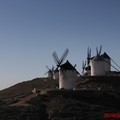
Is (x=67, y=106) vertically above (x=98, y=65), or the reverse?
(x=98, y=65)

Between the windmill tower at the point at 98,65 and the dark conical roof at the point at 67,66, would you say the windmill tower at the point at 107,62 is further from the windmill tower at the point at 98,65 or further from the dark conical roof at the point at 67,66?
the dark conical roof at the point at 67,66

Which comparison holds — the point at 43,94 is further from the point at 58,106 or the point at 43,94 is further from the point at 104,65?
the point at 104,65

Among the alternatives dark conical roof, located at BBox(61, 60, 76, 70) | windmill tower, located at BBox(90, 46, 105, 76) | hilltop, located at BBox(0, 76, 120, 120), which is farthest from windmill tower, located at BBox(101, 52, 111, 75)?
dark conical roof, located at BBox(61, 60, 76, 70)

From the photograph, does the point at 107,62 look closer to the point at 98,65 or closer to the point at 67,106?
the point at 98,65

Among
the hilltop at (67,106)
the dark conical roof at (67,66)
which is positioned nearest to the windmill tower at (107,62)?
the hilltop at (67,106)

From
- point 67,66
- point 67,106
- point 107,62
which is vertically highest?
point 107,62

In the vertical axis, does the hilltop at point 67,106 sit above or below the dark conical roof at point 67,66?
below

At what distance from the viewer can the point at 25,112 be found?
183 feet

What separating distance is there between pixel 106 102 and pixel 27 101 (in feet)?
44.6

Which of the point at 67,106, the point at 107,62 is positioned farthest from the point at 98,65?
the point at 67,106

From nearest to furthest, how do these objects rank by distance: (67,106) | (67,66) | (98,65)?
(67,106)
(67,66)
(98,65)

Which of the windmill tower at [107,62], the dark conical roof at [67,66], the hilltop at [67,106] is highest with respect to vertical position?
the windmill tower at [107,62]

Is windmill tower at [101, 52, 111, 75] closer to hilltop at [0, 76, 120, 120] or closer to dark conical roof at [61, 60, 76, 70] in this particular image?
hilltop at [0, 76, 120, 120]

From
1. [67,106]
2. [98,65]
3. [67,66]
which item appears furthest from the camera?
[98,65]
